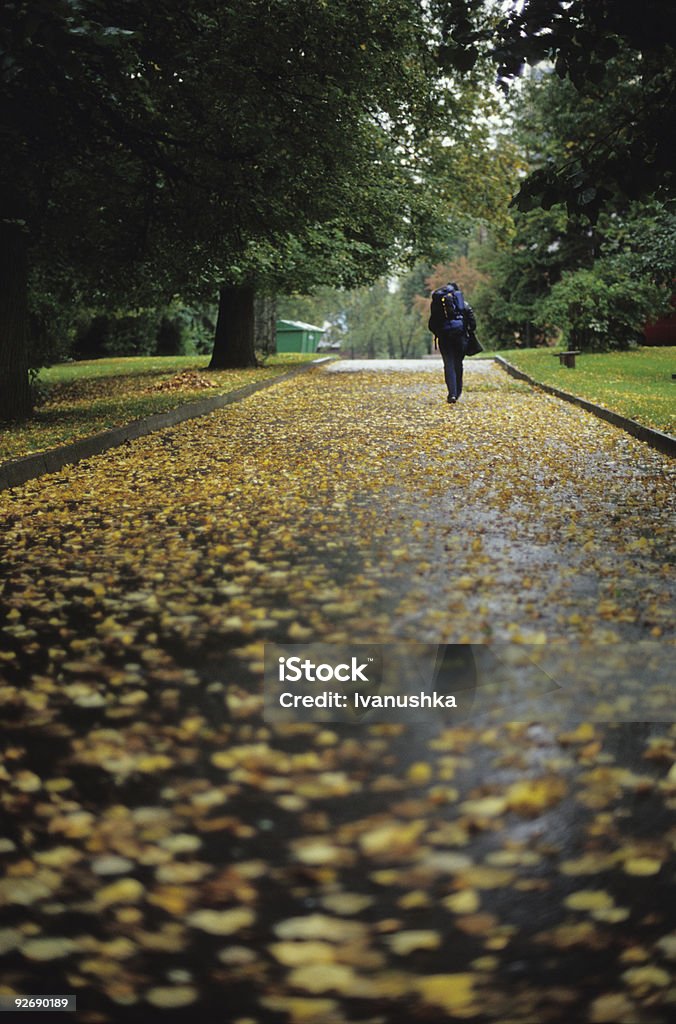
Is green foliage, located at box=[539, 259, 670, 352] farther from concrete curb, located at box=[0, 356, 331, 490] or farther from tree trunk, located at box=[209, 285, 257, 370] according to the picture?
concrete curb, located at box=[0, 356, 331, 490]

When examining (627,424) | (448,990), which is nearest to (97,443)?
(627,424)

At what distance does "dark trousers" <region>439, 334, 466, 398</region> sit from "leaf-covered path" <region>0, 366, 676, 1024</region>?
10.3 m

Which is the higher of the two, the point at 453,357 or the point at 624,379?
the point at 453,357

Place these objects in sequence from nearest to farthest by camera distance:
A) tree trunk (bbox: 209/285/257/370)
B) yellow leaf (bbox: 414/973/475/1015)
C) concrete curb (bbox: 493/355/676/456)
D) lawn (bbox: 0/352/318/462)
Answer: yellow leaf (bbox: 414/973/475/1015) < concrete curb (bbox: 493/355/676/456) < lawn (bbox: 0/352/318/462) < tree trunk (bbox: 209/285/257/370)

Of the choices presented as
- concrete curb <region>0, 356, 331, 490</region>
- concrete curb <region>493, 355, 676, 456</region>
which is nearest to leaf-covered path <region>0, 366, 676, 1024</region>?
concrete curb <region>0, 356, 331, 490</region>

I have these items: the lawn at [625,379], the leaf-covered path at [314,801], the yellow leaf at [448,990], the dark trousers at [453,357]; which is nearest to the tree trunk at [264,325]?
the lawn at [625,379]

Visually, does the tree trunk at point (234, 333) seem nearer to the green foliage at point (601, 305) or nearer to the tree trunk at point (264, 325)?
the tree trunk at point (264, 325)

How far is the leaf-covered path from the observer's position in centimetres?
246

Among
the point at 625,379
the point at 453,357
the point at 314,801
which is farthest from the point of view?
the point at 625,379

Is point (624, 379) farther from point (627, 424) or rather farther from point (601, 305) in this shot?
point (601, 305)

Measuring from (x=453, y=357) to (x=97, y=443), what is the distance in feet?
23.9

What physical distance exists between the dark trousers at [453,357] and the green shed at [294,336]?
36521 mm

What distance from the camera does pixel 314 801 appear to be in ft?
10.9

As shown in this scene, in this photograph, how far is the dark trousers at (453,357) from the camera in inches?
693
